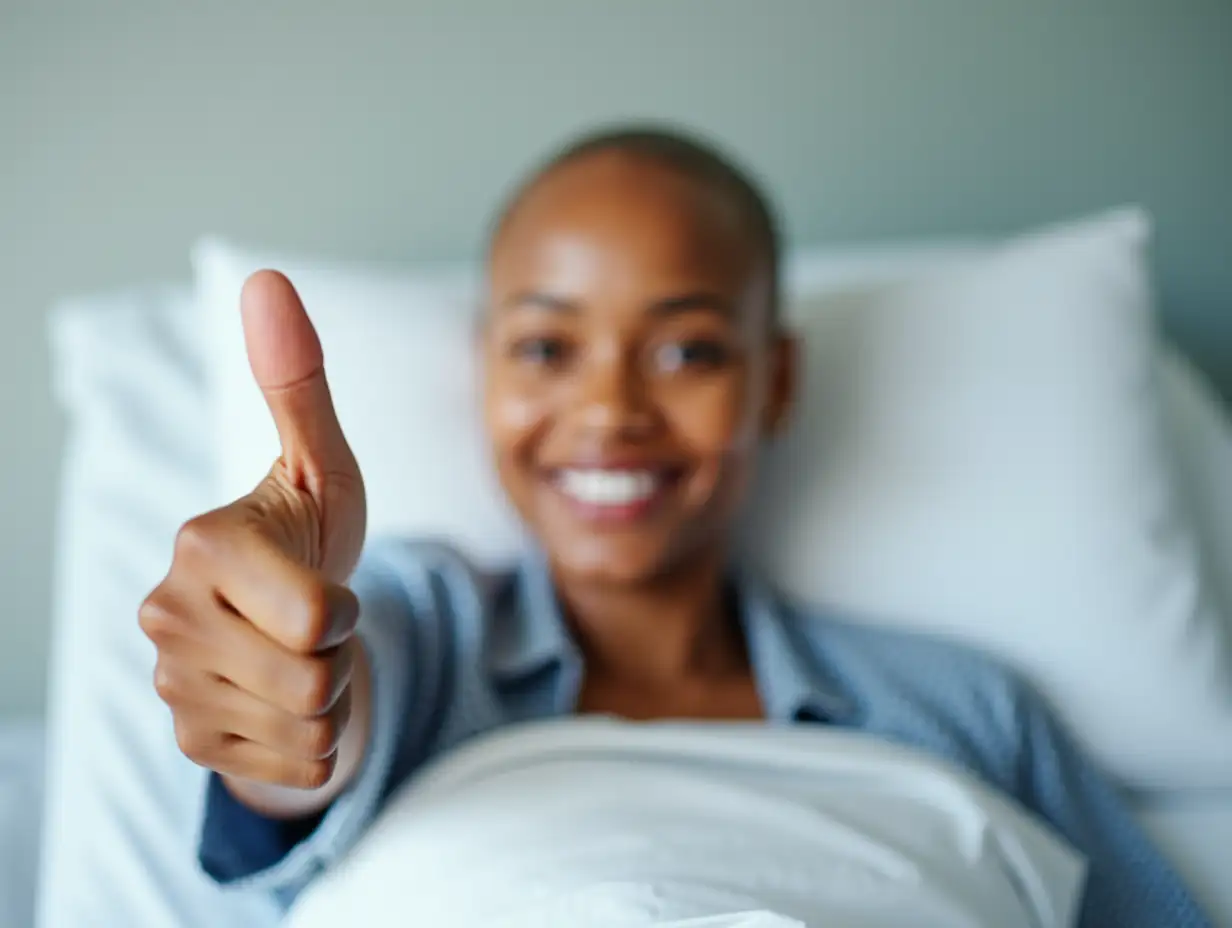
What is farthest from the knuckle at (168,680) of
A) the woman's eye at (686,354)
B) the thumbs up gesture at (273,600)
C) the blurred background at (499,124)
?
the blurred background at (499,124)

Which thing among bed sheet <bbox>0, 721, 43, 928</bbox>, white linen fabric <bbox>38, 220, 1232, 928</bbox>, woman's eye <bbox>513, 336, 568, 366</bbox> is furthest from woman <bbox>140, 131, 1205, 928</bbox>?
bed sheet <bbox>0, 721, 43, 928</bbox>

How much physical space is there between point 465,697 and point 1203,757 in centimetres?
60

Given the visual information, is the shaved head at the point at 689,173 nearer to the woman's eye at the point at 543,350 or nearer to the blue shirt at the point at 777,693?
the woman's eye at the point at 543,350

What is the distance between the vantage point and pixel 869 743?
79cm

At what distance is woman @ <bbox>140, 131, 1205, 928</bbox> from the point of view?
2.64 ft

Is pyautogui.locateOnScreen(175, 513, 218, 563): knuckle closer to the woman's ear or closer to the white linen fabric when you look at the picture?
the white linen fabric

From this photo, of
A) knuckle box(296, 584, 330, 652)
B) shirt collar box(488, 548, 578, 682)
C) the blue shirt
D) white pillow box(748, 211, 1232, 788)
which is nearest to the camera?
knuckle box(296, 584, 330, 652)

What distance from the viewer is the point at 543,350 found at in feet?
2.92

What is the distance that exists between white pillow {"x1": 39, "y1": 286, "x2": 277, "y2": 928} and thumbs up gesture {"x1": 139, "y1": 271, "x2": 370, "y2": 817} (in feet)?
0.56

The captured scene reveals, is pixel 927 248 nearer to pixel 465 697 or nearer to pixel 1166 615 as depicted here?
pixel 1166 615

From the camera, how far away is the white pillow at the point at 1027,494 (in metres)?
0.96

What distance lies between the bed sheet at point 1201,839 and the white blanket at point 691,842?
175 mm

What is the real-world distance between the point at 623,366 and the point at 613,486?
0.09 meters

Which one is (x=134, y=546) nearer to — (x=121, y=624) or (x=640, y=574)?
(x=121, y=624)
